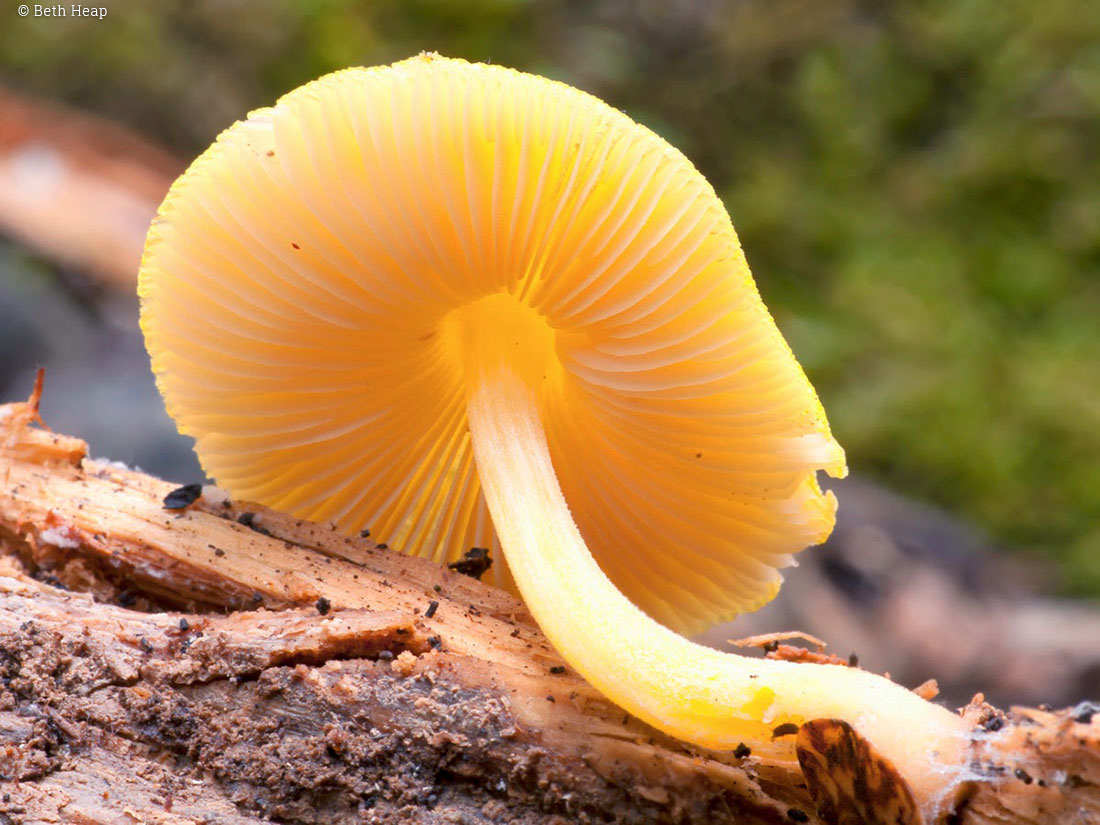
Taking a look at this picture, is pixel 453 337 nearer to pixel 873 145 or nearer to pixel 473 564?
pixel 473 564

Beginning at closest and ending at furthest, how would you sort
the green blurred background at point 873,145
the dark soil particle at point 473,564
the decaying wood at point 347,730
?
the decaying wood at point 347,730, the dark soil particle at point 473,564, the green blurred background at point 873,145

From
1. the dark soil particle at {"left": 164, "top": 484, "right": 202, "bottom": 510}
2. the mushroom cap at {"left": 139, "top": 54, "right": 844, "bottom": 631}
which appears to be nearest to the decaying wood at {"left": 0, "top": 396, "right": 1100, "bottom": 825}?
the dark soil particle at {"left": 164, "top": 484, "right": 202, "bottom": 510}

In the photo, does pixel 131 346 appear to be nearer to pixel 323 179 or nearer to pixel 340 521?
pixel 340 521

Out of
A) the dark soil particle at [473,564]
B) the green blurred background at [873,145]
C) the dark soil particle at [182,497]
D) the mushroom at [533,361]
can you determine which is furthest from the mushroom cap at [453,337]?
the green blurred background at [873,145]

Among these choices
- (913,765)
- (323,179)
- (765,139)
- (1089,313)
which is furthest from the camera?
(765,139)

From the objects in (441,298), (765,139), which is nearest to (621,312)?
(441,298)

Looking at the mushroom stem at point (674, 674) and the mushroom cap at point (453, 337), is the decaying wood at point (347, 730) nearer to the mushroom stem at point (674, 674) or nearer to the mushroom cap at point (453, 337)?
the mushroom stem at point (674, 674)
